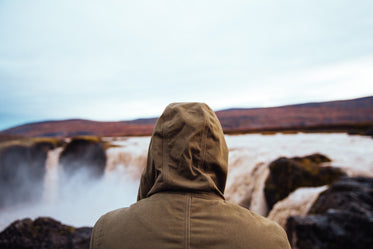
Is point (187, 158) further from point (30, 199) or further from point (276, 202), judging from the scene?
point (30, 199)

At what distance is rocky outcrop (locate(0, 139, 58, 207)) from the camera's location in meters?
13.3

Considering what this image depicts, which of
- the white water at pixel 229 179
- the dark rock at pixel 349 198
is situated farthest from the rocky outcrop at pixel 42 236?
the dark rock at pixel 349 198

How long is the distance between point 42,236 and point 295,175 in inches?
238

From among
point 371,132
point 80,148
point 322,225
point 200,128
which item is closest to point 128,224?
point 200,128

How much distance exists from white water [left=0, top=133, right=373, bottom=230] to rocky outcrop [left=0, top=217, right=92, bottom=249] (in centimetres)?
450

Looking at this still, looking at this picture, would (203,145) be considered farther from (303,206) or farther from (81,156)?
(81,156)

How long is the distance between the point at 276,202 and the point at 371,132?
8498 millimetres

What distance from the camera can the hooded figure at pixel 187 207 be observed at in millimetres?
965

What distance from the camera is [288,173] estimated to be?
6582 millimetres

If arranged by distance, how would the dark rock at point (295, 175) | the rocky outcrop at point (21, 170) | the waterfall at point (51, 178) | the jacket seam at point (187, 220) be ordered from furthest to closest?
the waterfall at point (51, 178) → the rocky outcrop at point (21, 170) → the dark rock at point (295, 175) → the jacket seam at point (187, 220)

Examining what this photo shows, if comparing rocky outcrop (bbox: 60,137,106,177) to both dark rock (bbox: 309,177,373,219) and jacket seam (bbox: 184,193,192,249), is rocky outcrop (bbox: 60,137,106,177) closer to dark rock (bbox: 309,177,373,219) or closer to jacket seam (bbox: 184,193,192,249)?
dark rock (bbox: 309,177,373,219)

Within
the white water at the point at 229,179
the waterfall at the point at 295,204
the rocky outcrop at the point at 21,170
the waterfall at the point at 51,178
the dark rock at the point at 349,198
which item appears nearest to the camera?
the dark rock at the point at 349,198

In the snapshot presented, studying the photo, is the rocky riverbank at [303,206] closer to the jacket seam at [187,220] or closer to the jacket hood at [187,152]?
the jacket hood at [187,152]

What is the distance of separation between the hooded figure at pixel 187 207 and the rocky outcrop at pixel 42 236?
4.15m
